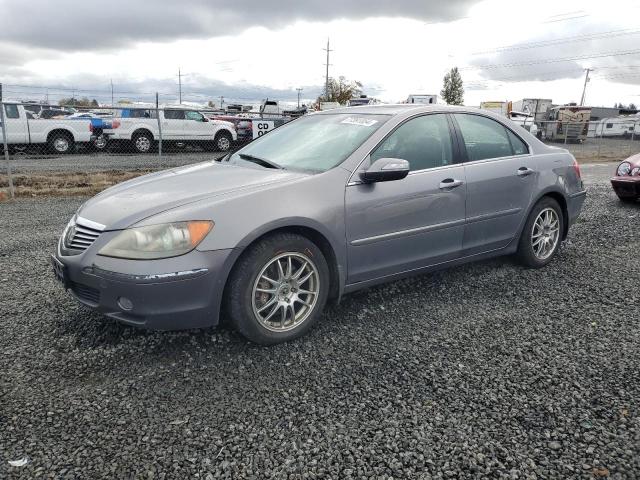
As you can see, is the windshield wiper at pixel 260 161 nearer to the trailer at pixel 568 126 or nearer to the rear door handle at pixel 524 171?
the rear door handle at pixel 524 171

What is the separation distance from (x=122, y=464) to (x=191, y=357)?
927 mm

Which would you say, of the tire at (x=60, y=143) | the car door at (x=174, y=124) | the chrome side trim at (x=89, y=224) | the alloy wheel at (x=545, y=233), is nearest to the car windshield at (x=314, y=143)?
the chrome side trim at (x=89, y=224)

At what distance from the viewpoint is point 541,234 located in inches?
187

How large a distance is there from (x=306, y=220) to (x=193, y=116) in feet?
52.4

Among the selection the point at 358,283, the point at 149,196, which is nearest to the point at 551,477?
the point at 358,283

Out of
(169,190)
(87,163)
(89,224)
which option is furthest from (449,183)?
(87,163)

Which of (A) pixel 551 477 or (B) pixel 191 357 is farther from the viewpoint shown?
(B) pixel 191 357

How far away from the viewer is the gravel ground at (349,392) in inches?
86.7

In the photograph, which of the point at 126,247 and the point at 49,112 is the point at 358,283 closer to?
the point at 126,247

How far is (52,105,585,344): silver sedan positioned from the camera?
2879mm

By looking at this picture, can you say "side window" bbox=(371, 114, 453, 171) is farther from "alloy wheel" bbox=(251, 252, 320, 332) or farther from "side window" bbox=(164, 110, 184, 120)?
"side window" bbox=(164, 110, 184, 120)

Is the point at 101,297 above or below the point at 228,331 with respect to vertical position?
above

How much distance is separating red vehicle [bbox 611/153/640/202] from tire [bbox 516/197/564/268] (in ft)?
13.7

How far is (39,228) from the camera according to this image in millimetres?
6500
